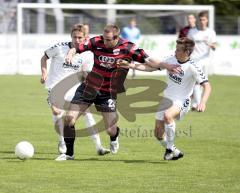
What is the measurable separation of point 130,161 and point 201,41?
31.8 ft

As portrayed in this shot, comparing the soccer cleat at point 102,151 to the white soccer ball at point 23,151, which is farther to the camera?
the soccer cleat at point 102,151

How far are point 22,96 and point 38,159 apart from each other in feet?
37.8

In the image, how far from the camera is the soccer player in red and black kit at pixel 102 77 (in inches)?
463

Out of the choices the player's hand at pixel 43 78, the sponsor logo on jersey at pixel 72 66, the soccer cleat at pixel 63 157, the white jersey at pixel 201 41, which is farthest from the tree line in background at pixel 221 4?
the soccer cleat at pixel 63 157

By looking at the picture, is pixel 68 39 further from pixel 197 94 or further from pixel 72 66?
pixel 72 66

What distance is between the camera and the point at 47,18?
33812 mm

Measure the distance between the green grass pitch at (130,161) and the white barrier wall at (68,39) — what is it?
12.2 meters

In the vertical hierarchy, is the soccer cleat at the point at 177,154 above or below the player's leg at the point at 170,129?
below

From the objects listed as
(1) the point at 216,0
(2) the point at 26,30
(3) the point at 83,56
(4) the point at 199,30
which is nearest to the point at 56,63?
(3) the point at 83,56

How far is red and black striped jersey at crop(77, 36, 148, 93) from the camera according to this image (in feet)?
38.9

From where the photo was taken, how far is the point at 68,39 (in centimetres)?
3244

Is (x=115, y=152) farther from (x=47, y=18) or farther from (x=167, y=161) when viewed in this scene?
(x=47, y=18)

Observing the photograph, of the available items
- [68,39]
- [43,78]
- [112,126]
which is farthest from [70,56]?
[68,39]

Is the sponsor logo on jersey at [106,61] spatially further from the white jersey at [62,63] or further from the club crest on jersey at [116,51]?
the white jersey at [62,63]
